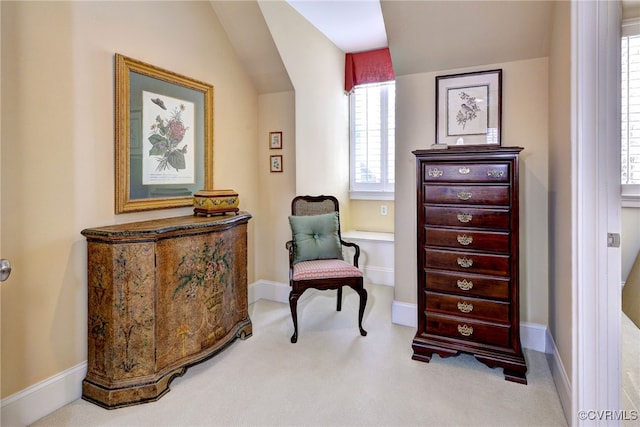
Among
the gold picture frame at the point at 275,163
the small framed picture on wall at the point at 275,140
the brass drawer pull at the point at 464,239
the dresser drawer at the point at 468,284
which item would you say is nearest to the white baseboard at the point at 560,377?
the dresser drawer at the point at 468,284

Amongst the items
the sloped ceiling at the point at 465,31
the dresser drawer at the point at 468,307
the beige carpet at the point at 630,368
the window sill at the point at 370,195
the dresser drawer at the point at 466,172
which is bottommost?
the beige carpet at the point at 630,368

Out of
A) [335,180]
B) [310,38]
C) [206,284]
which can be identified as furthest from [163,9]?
[335,180]

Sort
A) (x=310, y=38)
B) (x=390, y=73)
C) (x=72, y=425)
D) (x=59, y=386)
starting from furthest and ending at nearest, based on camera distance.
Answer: (x=390, y=73) → (x=310, y=38) → (x=59, y=386) → (x=72, y=425)

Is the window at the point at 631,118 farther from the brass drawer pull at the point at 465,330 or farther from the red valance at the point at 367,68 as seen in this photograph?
the red valance at the point at 367,68

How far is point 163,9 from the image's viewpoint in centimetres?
252

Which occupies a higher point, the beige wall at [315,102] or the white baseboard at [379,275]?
the beige wall at [315,102]

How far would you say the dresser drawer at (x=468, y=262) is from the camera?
2.16 metres

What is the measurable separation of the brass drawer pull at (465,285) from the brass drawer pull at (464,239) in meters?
0.24

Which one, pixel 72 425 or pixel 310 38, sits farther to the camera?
pixel 310 38

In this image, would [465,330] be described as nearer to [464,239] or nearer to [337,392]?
[464,239]

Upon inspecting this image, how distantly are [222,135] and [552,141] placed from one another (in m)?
2.49

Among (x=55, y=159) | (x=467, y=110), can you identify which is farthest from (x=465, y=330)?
(x=55, y=159)

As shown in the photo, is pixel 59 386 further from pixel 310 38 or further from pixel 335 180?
pixel 310 38

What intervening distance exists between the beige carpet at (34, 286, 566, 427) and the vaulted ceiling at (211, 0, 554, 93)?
6.82 feet
